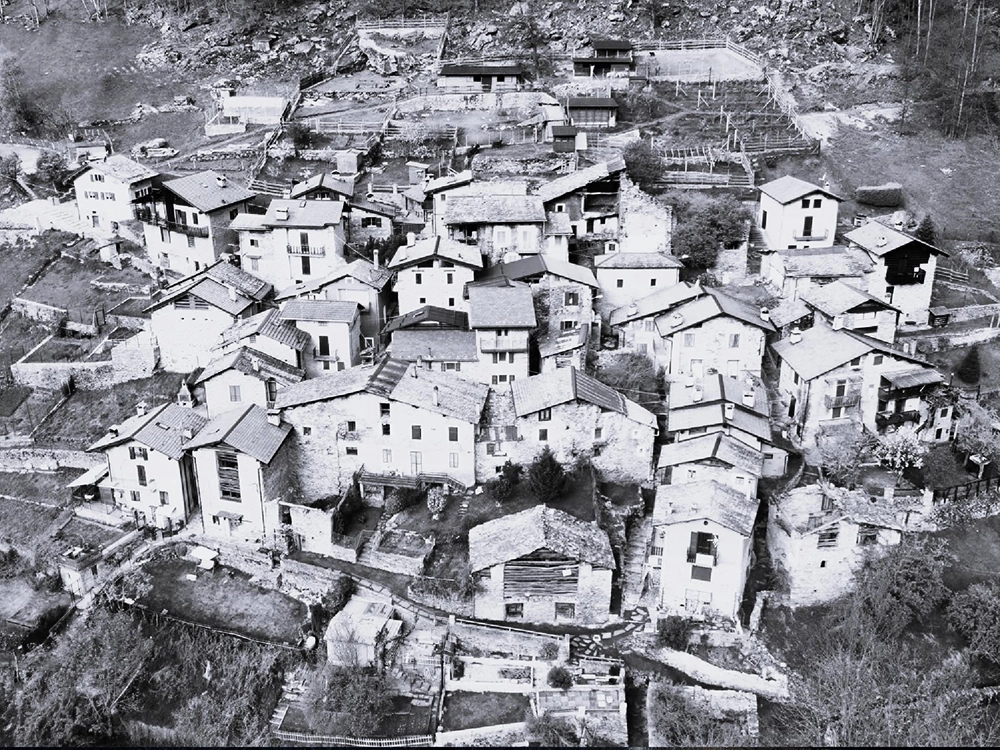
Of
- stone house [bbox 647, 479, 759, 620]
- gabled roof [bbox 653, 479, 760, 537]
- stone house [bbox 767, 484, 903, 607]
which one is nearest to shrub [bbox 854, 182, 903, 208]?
stone house [bbox 767, 484, 903, 607]

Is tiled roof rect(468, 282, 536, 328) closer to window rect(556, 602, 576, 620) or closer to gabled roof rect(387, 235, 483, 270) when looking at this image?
gabled roof rect(387, 235, 483, 270)

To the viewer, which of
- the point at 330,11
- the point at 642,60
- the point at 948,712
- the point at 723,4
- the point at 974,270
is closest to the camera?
the point at 948,712

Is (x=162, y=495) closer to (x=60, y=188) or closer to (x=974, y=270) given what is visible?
(x=60, y=188)

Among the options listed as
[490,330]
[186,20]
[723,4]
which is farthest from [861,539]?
[186,20]

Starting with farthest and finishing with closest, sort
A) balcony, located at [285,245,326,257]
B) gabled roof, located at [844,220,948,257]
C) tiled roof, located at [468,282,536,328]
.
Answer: balcony, located at [285,245,326,257] → gabled roof, located at [844,220,948,257] → tiled roof, located at [468,282,536,328]

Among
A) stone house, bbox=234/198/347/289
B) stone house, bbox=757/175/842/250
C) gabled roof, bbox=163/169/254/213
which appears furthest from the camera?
gabled roof, bbox=163/169/254/213

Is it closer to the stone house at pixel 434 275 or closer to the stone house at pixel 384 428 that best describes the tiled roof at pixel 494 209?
the stone house at pixel 434 275

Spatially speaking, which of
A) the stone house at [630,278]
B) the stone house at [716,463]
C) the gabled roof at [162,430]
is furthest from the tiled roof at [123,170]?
the stone house at [716,463]
